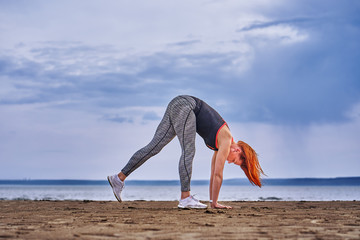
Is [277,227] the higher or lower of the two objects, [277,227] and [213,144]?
the lower

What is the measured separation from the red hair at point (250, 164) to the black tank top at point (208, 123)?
41 centimetres

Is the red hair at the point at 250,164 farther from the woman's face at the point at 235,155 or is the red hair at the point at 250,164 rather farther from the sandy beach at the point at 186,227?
the sandy beach at the point at 186,227

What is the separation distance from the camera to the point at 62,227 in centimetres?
397

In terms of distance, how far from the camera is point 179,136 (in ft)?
19.0

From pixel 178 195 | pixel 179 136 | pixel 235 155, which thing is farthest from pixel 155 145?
pixel 178 195

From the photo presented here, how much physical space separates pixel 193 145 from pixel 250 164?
89 centimetres

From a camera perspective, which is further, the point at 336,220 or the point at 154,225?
the point at 336,220

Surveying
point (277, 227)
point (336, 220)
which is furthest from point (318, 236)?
point (336, 220)

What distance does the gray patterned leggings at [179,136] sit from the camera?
571cm

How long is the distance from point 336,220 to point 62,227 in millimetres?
2928

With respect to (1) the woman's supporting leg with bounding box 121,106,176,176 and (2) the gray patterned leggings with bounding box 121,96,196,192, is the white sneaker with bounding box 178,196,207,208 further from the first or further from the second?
(1) the woman's supporting leg with bounding box 121,106,176,176

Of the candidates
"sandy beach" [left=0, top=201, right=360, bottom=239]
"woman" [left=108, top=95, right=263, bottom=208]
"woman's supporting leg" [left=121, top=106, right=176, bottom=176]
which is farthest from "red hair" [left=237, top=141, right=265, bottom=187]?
"sandy beach" [left=0, top=201, right=360, bottom=239]

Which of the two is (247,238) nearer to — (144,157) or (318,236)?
(318,236)

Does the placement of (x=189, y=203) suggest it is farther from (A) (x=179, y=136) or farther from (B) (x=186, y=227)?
(B) (x=186, y=227)
